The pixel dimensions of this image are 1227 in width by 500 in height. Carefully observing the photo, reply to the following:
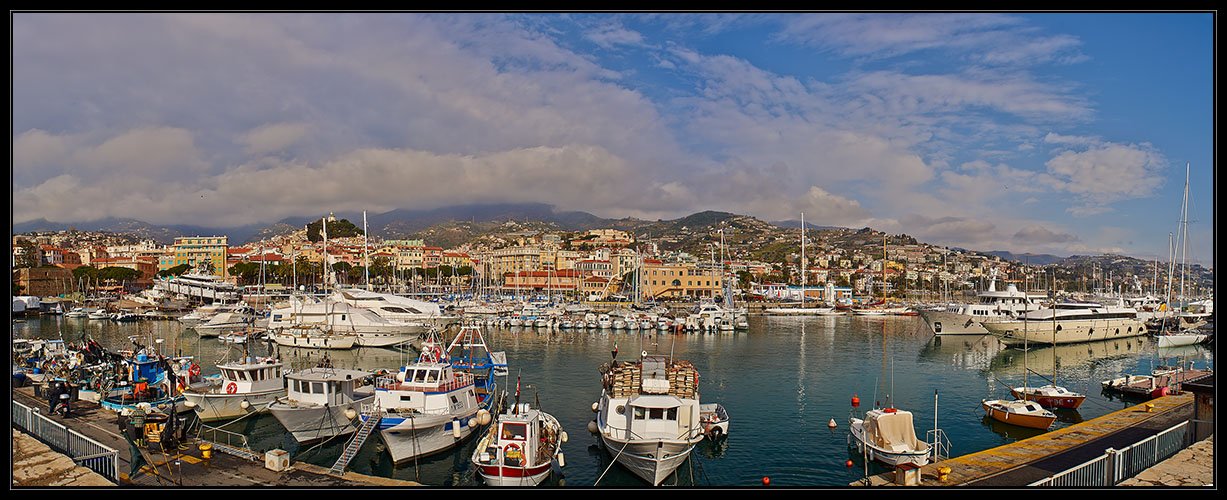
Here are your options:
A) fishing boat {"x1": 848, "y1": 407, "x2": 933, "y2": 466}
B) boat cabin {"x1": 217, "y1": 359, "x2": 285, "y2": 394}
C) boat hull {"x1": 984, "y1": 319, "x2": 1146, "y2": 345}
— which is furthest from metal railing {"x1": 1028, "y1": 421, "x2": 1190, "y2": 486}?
boat hull {"x1": 984, "y1": 319, "x2": 1146, "y2": 345}

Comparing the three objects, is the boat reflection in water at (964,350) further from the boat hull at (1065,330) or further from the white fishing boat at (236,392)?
the white fishing boat at (236,392)

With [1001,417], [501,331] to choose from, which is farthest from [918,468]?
[501,331]

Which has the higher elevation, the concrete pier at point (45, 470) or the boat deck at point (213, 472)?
the concrete pier at point (45, 470)

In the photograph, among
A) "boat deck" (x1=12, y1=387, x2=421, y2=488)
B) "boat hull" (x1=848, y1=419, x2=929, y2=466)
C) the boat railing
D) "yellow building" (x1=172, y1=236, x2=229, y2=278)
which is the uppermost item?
"yellow building" (x1=172, y1=236, x2=229, y2=278)

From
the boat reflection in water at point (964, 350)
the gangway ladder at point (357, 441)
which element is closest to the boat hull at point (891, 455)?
the gangway ladder at point (357, 441)

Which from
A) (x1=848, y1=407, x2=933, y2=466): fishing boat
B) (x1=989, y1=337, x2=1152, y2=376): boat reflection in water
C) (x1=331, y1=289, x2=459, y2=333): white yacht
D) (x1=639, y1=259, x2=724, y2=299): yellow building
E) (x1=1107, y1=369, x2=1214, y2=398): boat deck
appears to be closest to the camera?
(x1=848, y1=407, x2=933, y2=466): fishing boat

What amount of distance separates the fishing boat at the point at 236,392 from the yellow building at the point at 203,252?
86.8 metres

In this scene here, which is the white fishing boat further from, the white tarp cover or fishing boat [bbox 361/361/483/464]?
the white tarp cover

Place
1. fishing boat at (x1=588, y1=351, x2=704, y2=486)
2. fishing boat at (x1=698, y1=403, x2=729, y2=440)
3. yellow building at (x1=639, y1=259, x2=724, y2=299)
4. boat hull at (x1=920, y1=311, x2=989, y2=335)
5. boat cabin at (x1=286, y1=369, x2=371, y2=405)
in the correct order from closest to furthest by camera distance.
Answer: fishing boat at (x1=588, y1=351, x2=704, y2=486), boat cabin at (x1=286, y1=369, x2=371, y2=405), fishing boat at (x1=698, y1=403, x2=729, y2=440), boat hull at (x1=920, y1=311, x2=989, y2=335), yellow building at (x1=639, y1=259, x2=724, y2=299)

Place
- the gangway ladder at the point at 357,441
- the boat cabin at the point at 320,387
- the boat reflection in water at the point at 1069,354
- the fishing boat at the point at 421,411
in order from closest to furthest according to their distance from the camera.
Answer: the gangway ladder at the point at 357,441, the fishing boat at the point at 421,411, the boat cabin at the point at 320,387, the boat reflection in water at the point at 1069,354

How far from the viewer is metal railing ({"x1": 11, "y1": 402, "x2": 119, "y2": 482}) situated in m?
10.7

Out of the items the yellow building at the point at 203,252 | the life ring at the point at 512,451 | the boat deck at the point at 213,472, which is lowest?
the boat deck at the point at 213,472

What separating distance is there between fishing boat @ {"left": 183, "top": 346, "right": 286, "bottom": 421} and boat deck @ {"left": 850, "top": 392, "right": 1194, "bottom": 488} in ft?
47.9

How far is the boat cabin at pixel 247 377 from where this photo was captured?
1834 centimetres
